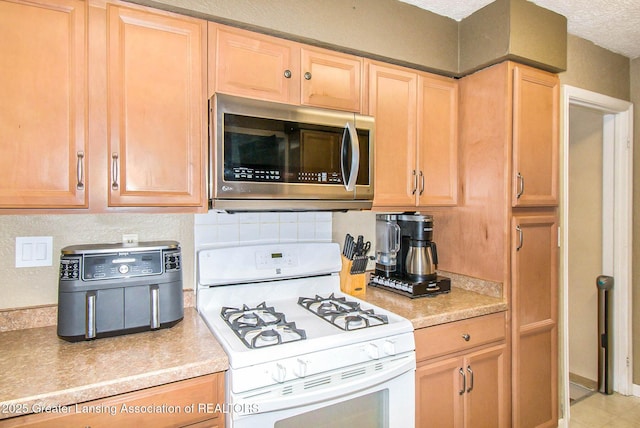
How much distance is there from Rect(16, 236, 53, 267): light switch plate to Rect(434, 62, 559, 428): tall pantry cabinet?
2.02 m

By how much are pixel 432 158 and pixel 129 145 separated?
149 cm

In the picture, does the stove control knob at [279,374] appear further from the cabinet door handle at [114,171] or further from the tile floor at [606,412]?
the tile floor at [606,412]

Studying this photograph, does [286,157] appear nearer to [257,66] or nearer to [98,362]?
[257,66]

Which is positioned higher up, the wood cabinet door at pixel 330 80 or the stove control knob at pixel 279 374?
the wood cabinet door at pixel 330 80

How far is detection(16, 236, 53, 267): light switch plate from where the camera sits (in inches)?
57.5

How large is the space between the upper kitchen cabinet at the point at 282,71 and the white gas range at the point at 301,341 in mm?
719

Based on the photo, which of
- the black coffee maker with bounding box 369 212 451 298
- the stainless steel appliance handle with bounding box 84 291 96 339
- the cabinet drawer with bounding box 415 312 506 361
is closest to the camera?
the stainless steel appliance handle with bounding box 84 291 96 339

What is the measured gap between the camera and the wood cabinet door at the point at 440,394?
1.63 meters

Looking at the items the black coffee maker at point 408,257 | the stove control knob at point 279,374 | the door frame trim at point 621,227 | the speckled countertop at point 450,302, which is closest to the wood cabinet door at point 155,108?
the stove control knob at point 279,374

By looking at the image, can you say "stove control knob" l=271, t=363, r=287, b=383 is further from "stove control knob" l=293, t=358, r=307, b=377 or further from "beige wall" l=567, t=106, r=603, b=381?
"beige wall" l=567, t=106, r=603, b=381

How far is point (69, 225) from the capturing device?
1539mm

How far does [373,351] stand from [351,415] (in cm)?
25

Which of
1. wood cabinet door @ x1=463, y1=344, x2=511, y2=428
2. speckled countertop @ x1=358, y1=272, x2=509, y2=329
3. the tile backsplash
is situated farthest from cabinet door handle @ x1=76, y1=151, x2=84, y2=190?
wood cabinet door @ x1=463, y1=344, x2=511, y2=428

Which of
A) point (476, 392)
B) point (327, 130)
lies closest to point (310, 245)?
point (327, 130)
